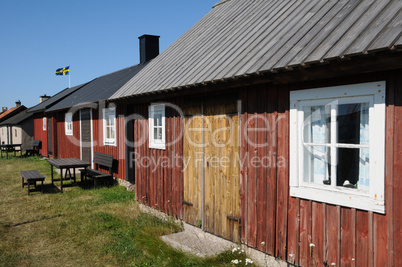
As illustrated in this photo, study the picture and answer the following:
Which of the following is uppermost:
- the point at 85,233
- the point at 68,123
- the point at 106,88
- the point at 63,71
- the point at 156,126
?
the point at 63,71

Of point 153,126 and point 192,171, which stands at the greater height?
point 153,126

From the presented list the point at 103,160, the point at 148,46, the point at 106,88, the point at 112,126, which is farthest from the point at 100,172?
the point at 148,46

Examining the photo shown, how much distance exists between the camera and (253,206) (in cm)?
491

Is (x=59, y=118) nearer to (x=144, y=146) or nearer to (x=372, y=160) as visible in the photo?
(x=144, y=146)

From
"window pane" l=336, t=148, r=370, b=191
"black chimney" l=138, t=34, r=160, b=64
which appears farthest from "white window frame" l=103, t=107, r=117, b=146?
"window pane" l=336, t=148, r=370, b=191

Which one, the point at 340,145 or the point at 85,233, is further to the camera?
the point at 85,233

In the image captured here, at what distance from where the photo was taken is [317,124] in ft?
13.5

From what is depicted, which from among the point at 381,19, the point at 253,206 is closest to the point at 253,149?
the point at 253,206

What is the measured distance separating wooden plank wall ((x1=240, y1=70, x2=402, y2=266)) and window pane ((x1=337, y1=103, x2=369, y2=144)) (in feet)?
0.91

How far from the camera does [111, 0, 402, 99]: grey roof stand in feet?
11.6

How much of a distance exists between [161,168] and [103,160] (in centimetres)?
584

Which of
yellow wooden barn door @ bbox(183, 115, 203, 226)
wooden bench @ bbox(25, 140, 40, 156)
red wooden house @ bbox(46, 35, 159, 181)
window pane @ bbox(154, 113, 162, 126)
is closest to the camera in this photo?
yellow wooden barn door @ bbox(183, 115, 203, 226)

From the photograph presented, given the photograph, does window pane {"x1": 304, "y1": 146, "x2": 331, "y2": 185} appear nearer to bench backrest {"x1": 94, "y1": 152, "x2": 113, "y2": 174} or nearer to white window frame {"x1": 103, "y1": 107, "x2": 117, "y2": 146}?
bench backrest {"x1": 94, "y1": 152, "x2": 113, "y2": 174}

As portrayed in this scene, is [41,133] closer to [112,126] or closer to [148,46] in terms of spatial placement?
[148,46]
